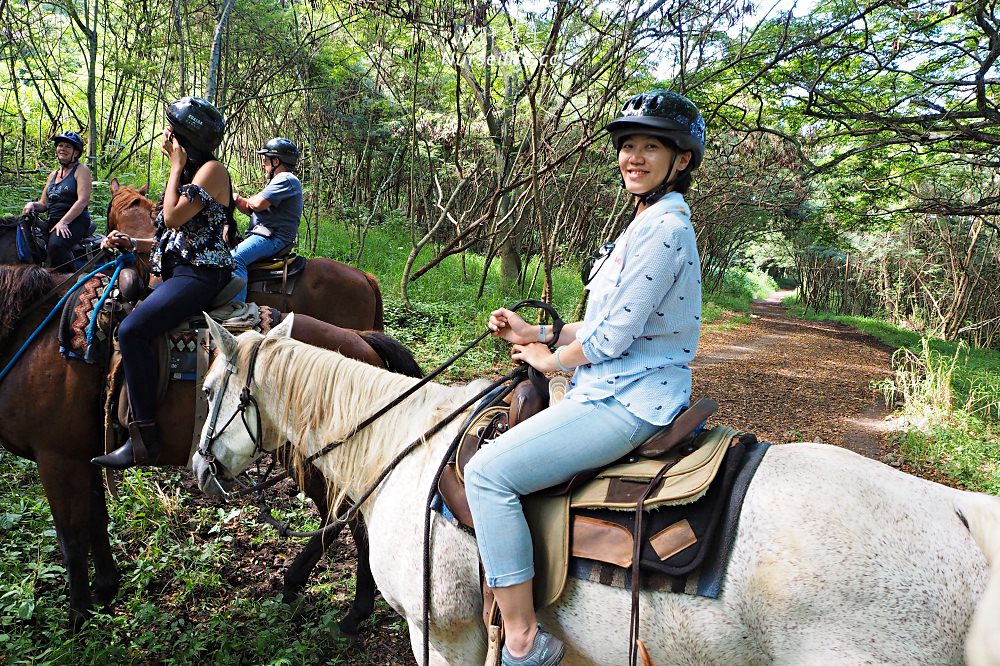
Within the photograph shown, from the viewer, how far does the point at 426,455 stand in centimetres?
240

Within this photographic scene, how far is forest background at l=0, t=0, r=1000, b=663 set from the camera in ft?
21.4

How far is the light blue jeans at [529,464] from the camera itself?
1.94 meters

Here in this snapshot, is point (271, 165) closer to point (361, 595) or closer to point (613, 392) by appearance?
point (361, 595)

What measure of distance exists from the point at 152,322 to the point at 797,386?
35.8ft

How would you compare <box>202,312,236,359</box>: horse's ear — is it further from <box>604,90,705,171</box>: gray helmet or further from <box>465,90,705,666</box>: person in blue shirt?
<box>604,90,705,171</box>: gray helmet

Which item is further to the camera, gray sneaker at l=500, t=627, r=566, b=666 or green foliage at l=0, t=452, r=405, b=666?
green foliage at l=0, t=452, r=405, b=666

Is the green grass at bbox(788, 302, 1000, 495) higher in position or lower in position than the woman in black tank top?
lower

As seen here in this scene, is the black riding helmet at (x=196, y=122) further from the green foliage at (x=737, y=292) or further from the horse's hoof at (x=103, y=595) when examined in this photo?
the green foliage at (x=737, y=292)

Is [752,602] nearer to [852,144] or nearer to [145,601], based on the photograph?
[145,601]

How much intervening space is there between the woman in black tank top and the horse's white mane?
6015 mm

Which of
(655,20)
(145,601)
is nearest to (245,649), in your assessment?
(145,601)

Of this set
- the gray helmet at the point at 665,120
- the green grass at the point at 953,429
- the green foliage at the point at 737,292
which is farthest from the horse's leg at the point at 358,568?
the green foliage at the point at 737,292

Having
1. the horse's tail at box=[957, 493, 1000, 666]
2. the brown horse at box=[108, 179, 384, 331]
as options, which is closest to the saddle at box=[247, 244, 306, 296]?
the brown horse at box=[108, 179, 384, 331]

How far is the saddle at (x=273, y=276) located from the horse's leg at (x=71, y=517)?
249cm
